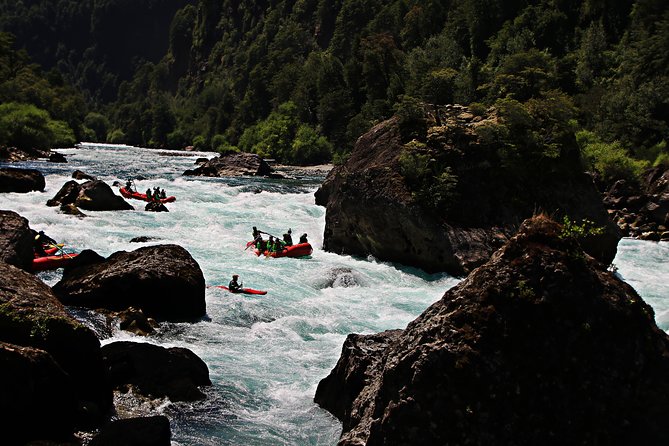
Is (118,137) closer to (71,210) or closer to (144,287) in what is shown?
(71,210)

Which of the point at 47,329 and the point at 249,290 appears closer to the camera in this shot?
the point at 47,329

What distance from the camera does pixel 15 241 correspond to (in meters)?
17.0

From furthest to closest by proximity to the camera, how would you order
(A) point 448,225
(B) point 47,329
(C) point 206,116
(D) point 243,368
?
1. (C) point 206,116
2. (A) point 448,225
3. (D) point 243,368
4. (B) point 47,329

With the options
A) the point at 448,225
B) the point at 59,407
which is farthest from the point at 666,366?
the point at 448,225

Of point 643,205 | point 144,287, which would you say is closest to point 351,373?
point 144,287

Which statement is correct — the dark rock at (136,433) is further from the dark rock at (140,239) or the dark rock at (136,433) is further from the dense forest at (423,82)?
the dense forest at (423,82)

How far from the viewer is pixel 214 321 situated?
14.8m

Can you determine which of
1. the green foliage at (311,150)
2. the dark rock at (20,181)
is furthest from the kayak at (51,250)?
the green foliage at (311,150)

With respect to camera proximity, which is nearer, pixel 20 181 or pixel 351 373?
pixel 351 373

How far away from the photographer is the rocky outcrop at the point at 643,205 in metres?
28.8

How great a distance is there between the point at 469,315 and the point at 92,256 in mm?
12024

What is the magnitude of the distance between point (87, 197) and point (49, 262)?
1162 cm

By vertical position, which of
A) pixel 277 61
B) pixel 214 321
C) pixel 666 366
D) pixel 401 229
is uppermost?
pixel 277 61

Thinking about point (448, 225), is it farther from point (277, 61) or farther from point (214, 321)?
point (277, 61)
